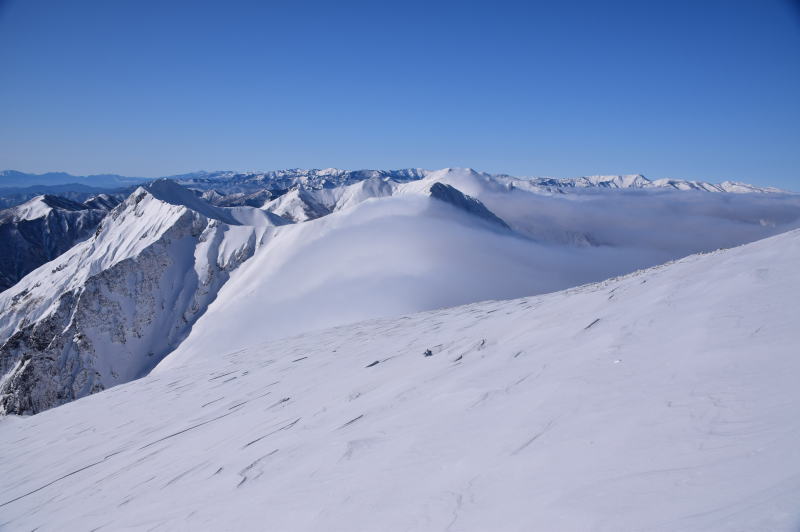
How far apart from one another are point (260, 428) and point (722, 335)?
8.66 metres

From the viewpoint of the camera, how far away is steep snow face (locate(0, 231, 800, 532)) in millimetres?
3910

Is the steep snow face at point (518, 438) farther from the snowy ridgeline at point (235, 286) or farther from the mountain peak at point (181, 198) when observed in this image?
the mountain peak at point (181, 198)

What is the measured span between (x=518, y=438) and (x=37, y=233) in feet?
640

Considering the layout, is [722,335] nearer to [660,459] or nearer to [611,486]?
[660,459]

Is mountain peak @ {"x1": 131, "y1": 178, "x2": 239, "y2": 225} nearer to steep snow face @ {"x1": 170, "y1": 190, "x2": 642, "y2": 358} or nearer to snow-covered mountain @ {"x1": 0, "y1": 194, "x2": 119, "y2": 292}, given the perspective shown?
steep snow face @ {"x1": 170, "y1": 190, "x2": 642, "y2": 358}

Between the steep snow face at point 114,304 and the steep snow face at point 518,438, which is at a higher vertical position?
the steep snow face at point 518,438

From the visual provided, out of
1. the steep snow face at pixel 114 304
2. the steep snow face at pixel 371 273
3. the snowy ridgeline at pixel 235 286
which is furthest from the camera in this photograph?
the steep snow face at pixel 114 304

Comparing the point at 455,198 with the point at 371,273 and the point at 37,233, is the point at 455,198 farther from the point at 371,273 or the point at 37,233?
the point at 37,233

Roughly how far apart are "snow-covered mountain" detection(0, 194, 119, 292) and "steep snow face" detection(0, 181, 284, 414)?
64211 mm

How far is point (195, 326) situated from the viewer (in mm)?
63594

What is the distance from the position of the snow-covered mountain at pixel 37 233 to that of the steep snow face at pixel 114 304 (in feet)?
211

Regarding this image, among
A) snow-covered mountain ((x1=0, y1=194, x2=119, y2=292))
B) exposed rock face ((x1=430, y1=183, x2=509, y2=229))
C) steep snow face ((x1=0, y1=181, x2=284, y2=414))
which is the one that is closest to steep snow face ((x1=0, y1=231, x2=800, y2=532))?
steep snow face ((x1=0, y1=181, x2=284, y2=414))

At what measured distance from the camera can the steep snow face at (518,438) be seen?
12.8 ft

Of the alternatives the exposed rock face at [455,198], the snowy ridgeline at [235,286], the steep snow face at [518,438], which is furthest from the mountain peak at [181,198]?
the steep snow face at [518,438]
